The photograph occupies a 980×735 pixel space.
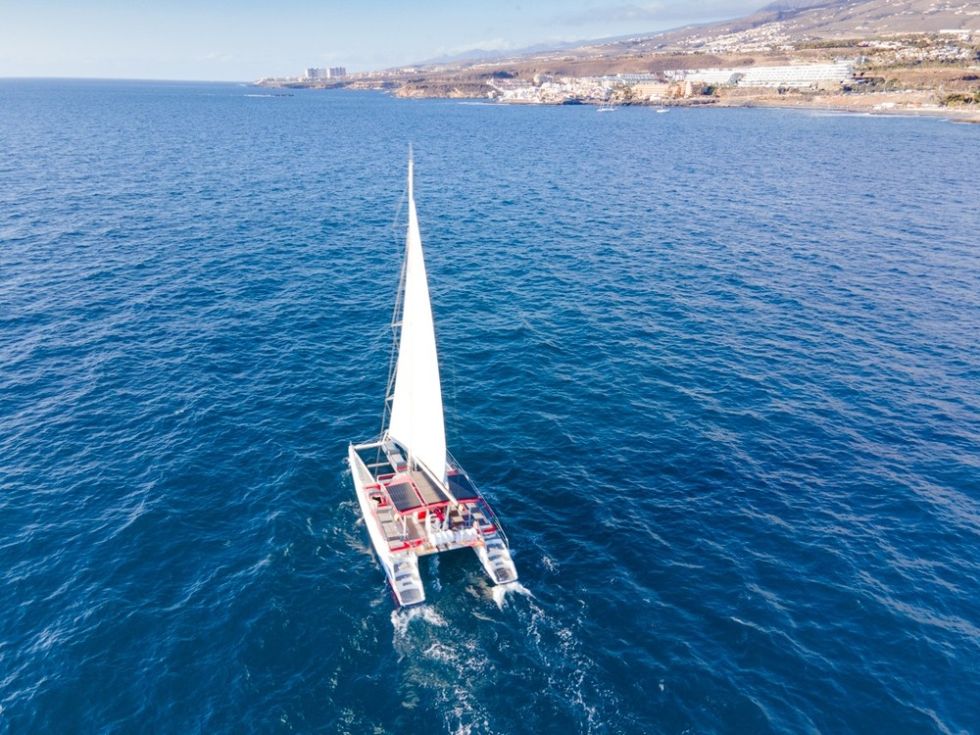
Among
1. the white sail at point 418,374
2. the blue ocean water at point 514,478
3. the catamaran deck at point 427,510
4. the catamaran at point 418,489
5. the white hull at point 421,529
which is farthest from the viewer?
the catamaran deck at point 427,510

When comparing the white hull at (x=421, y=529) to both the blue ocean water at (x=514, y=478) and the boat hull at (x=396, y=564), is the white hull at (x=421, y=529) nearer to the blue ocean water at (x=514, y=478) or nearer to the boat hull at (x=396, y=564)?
the boat hull at (x=396, y=564)

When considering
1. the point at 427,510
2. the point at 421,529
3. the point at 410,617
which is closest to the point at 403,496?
the point at 427,510

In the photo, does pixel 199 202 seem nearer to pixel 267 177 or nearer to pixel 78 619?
pixel 267 177

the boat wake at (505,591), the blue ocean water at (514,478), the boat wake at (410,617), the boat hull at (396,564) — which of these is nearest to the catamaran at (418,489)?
the boat hull at (396,564)

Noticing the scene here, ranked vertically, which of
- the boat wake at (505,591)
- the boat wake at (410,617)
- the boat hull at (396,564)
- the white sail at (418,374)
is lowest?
the boat wake at (505,591)

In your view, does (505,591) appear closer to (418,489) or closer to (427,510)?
(427,510)

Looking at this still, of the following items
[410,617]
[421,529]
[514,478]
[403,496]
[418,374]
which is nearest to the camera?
[410,617]

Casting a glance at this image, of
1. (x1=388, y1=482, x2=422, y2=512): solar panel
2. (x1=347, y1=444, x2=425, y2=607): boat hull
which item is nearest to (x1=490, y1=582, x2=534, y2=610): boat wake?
(x1=347, y1=444, x2=425, y2=607): boat hull
